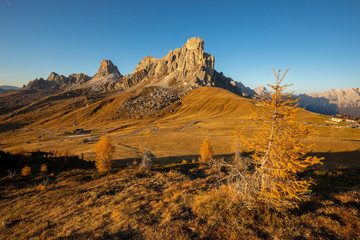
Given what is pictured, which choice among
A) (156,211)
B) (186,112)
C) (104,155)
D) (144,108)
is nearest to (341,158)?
(156,211)

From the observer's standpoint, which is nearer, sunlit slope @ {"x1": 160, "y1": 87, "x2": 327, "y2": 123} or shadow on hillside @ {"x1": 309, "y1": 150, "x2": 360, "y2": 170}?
shadow on hillside @ {"x1": 309, "y1": 150, "x2": 360, "y2": 170}

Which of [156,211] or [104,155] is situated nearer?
[156,211]

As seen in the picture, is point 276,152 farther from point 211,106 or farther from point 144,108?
point 144,108

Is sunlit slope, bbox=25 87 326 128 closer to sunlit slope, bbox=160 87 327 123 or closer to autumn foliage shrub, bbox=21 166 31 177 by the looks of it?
sunlit slope, bbox=160 87 327 123

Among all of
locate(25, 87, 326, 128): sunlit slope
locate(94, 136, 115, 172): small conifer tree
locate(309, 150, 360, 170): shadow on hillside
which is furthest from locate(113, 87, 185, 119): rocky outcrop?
locate(309, 150, 360, 170): shadow on hillside

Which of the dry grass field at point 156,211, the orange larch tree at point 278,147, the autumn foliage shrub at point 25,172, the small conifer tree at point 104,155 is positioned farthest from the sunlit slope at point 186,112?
the orange larch tree at point 278,147

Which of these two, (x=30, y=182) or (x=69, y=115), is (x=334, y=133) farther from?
(x=69, y=115)

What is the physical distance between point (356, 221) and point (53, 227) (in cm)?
2087

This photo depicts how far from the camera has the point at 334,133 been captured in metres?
65.4

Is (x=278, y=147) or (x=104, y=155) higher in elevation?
(x=278, y=147)

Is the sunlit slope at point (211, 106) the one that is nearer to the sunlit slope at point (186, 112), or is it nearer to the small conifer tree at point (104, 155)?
the sunlit slope at point (186, 112)

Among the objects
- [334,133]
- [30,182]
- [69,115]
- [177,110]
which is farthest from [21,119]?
[334,133]

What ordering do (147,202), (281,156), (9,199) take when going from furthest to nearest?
(9,199) → (147,202) → (281,156)

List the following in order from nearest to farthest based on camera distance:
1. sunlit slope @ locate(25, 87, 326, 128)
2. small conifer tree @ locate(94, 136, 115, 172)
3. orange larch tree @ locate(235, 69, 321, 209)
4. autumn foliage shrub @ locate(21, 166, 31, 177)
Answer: orange larch tree @ locate(235, 69, 321, 209), autumn foliage shrub @ locate(21, 166, 31, 177), small conifer tree @ locate(94, 136, 115, 172), sunlit slope @ locate(25, 87, 326, 128)
